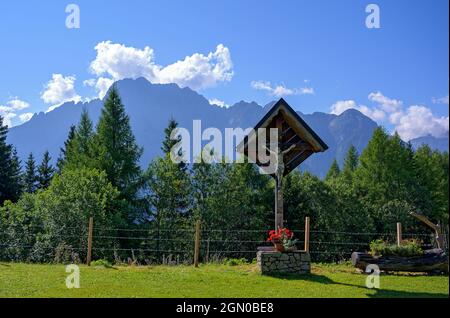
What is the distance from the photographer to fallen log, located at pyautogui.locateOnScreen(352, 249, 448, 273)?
518 inches

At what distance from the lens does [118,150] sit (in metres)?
33.6

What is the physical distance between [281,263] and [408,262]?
3.95 metres

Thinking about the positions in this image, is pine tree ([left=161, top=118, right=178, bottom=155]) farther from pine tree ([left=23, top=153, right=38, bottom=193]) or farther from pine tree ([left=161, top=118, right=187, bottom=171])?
pine tree ([left=23, top=153, right=38, bottom=193])

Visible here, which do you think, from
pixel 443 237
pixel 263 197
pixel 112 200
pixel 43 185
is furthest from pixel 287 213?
pixel 43 185

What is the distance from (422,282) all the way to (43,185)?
129 feet

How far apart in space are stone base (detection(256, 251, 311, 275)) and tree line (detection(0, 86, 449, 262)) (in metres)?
17.0

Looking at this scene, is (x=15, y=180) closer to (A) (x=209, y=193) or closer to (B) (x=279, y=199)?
(A) (x=209, y=193)

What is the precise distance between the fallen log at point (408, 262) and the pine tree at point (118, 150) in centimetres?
2322

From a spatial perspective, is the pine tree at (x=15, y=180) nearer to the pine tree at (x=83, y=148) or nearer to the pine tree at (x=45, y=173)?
the pine tree at (x=45, y=173)

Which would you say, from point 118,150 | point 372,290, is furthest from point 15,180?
point 372,290

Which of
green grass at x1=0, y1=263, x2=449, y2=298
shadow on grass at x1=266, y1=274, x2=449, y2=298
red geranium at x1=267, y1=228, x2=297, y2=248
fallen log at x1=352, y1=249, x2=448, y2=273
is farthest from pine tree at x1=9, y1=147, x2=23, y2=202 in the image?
fallen log at x1=352, y1=249, x2=448, y2=273
